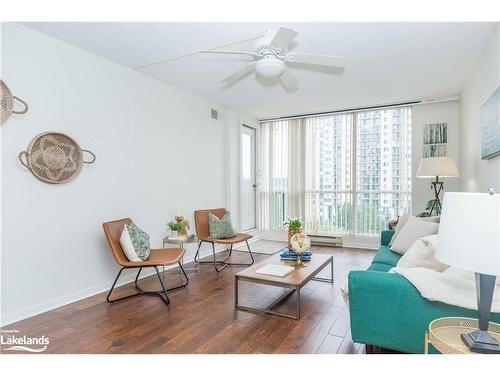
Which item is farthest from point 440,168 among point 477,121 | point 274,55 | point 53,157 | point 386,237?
point 53,157

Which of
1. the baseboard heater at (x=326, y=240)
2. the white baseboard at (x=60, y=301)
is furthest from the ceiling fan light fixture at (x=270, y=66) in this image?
the baseboard heater at (x=326, y=240)

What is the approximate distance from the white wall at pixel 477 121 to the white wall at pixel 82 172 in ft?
11.9

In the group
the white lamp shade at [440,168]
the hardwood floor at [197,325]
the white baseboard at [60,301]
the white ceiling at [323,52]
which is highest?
the white ceiling at [323,52]

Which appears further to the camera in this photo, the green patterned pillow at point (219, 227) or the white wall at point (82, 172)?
the green patterned pillow at point (219, 227)

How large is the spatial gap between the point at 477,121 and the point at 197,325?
3.73 m

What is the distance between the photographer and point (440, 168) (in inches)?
156

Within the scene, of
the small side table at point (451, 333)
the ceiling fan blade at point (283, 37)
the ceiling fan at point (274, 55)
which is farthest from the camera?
the ceiling fan at point (274, 55)

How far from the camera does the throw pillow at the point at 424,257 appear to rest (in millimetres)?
2078

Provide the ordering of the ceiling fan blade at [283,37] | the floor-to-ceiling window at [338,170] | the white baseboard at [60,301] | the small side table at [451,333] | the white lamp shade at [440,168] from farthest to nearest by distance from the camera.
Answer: the floor-to-ceiling window at [338,170], the white lamp shade at [440,168], the white baseboard at [60,301], the ceiling fan blade at [283,37], the small side table at [451,333]

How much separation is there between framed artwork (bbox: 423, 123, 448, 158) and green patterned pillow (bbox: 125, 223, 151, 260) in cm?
454

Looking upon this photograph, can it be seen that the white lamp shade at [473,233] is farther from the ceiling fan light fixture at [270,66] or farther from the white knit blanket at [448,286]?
the ceiling fan light fixture at [270,66]

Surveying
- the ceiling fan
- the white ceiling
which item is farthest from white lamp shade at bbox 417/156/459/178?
the ceiling fan

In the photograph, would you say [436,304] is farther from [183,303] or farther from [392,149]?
[392,149]
